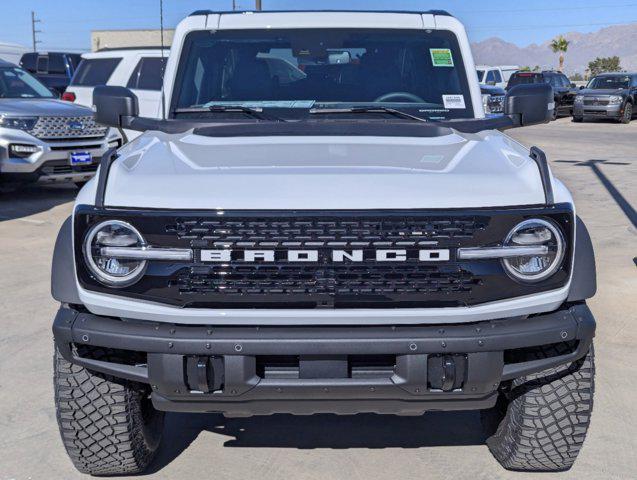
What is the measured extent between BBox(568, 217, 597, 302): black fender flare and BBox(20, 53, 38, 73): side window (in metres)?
17.4

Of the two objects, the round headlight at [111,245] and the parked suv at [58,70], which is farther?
the parked suv at [58,70]

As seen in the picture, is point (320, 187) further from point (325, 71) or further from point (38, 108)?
point (38, 108)

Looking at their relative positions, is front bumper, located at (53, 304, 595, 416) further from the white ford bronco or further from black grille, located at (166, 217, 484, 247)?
black grille, located at (166, 217, 484, 247)

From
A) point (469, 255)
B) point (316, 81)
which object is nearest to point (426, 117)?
point (316, 81)

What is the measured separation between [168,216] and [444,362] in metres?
1.06

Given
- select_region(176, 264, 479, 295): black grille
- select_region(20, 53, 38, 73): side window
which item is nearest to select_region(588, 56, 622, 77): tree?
select_region(20, 53, 38, 73): side window

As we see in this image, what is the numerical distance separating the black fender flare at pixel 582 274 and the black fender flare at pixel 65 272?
1742 millimetres

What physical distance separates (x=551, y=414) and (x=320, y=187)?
129cm

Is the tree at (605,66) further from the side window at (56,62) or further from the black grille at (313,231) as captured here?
the black grille at (313,231)

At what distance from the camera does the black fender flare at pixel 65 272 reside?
3.01 metres

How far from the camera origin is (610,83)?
28.6 m

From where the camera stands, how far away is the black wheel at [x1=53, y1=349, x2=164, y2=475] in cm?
326

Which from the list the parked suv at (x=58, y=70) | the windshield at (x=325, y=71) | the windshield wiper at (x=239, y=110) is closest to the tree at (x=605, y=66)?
the parked suv at (x=58, y=70)

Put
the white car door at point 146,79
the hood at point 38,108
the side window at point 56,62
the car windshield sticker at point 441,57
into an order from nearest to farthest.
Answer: the car windshield sticker at point 441,57, the hood at point 38,108, the white car door at point 146,79, the side window at point 56,62
